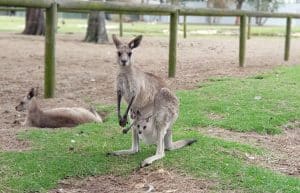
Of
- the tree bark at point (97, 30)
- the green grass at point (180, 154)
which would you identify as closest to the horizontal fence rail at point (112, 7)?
the green grass at point (180, 154)

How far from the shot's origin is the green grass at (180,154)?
460 centimetres

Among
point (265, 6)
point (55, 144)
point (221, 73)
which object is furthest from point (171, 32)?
point (265, 6)

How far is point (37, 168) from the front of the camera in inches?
190

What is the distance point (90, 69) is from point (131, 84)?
6598mm

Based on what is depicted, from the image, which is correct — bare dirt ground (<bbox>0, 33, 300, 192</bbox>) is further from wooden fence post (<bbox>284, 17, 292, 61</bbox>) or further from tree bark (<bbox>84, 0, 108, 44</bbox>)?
tree bark (<bbox>84, 0, 108, 44</bbox>)

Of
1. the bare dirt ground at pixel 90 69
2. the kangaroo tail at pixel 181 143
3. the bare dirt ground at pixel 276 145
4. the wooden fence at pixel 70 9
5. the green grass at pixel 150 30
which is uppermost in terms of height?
the wooden fence at pixel 70 9

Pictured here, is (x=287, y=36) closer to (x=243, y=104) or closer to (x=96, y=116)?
(x=243, y=104)

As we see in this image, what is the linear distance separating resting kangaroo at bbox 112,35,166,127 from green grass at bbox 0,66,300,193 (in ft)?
1.58

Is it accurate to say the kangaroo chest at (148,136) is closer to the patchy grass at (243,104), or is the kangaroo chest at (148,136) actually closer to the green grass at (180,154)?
the green grass at (180,154)

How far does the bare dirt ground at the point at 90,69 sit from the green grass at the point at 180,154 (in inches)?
11.4

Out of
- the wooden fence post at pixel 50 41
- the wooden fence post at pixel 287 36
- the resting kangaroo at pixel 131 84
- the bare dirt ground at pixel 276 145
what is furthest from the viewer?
the wooden fence post at pixel 287 36

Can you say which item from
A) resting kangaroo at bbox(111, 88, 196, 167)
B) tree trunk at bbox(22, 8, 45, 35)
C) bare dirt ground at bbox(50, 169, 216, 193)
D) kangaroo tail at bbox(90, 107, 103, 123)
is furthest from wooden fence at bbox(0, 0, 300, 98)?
tree trunk at bbox(22, 8, 45, 35)

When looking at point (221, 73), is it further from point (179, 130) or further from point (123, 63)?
point (123, 63)

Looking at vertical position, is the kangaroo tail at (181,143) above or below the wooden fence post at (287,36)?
below
